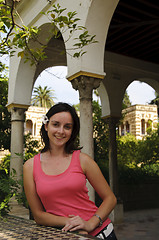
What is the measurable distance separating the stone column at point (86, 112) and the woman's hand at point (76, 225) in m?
2.79

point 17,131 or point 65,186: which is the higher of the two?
point 17,131

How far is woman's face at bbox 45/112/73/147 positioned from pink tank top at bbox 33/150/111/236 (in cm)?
19

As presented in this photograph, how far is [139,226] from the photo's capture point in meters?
7.52

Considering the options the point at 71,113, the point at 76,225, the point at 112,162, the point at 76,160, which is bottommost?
the point at 112,162

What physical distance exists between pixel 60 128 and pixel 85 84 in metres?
2.83

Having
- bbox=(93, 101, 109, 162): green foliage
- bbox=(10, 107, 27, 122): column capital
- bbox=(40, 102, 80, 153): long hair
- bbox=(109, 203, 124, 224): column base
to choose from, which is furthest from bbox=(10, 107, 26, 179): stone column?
bbox=(93, 101, 109, 162): green foliage

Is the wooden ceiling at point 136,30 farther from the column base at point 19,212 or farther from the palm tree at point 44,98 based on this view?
the palm tree at point 44,98

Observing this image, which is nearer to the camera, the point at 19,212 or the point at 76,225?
the point at 76,225

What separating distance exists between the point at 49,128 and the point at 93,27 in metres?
3.05

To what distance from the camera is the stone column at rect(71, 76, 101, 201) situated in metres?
4.51

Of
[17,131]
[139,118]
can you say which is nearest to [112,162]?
[17,131]

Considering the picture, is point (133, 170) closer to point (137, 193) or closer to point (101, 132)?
point (137, 193)

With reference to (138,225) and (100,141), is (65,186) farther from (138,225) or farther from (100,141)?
(100,141)

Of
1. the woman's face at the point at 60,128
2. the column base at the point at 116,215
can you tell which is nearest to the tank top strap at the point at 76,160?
the woman's face at the point at 60,128
